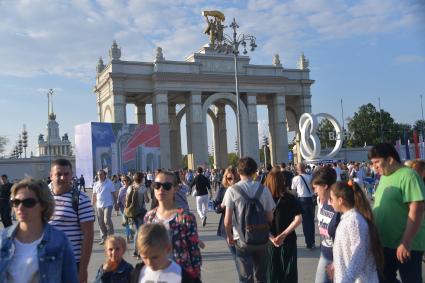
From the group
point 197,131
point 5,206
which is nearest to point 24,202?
point 5,206

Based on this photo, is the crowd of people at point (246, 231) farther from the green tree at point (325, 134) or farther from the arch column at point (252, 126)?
the green tree at point (325, 134)

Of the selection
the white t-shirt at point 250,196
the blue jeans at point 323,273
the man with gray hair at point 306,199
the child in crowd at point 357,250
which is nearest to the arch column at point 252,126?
the man with gray hair at point 306,199

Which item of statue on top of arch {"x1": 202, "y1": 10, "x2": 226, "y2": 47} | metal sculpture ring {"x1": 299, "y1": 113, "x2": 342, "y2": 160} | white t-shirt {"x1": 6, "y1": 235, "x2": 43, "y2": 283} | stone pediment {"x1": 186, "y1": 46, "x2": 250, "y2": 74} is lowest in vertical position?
white t-shirt {"x1": 6, "y1": 235, "x2": 43, "y2": 283}

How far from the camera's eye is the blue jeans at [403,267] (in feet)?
15.3

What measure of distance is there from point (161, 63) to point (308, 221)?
37588 mm

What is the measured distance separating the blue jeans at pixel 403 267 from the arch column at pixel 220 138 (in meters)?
46.4

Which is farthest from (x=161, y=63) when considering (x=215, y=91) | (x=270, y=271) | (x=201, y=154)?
(x=270, y=271)

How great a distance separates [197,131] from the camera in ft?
151

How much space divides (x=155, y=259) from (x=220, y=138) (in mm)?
49686

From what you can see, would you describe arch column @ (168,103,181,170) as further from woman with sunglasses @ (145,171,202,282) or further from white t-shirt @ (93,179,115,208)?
woman with sunglasses @ (145,171,202,282)

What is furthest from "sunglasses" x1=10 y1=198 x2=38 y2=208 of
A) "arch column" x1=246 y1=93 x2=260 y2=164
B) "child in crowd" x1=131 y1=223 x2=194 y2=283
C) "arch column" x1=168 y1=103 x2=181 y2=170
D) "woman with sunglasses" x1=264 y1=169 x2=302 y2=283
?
"arch column" x1=168 y1=103 x2=181 y2=170

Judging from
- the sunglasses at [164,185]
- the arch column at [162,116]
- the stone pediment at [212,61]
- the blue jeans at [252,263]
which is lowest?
the blue jeans at [252,263]

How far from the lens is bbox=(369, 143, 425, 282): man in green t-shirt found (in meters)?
4.48

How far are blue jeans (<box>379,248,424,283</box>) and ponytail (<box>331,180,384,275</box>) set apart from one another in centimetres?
40
